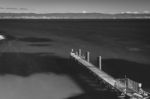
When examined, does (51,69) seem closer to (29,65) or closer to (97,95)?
(29,65)

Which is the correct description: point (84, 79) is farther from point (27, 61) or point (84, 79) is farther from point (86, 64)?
point (27, 61)

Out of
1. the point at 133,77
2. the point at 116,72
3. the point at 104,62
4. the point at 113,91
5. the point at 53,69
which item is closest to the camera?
the point at 113,91

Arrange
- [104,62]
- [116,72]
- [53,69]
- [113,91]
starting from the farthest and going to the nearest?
1. [104,62]
2. [53,69]
3. [116,72]
4. [113,91]

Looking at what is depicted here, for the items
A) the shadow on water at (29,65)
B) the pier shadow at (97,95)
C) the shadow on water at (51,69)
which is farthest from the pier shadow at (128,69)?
the shadow on water at (29,65)

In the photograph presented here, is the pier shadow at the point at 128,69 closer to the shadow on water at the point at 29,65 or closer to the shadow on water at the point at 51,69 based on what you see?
the shadow on water at the point at 51,69

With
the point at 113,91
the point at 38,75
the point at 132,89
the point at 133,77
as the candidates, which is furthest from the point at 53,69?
the point at 132,89

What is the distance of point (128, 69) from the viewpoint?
40.7 m

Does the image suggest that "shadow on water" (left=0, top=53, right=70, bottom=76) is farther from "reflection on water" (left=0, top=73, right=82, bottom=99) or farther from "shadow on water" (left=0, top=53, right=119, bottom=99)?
"reflection on water" (left=0, top=73, right=82, bottom=99)

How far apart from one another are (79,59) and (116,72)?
6.70 m

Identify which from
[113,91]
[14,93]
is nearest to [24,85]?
[14,93]

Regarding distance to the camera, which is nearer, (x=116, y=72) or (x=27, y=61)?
(x=116, y=72)

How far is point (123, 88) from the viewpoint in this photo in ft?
86.4

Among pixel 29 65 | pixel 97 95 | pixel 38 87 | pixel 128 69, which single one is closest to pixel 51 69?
pixel 29 65

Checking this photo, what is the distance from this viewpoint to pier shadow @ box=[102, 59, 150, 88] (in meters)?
34.7
